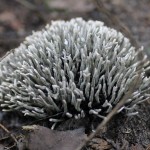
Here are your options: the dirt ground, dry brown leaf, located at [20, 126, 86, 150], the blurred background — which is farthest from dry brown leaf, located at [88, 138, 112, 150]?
the blurred background

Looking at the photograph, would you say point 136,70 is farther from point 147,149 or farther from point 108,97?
point 147,149

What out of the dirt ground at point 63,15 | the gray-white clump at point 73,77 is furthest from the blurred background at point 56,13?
the gray-white clump at point 73,77

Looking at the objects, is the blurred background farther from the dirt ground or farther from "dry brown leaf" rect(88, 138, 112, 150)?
"dry brown leaf" rect(88, 138, 112, 150)

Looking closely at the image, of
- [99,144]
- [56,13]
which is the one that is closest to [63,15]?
[56,13]

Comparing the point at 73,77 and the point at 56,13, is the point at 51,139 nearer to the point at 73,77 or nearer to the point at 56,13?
the point at 73,77

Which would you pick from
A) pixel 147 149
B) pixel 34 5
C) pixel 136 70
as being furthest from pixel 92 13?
pixel 147 149
